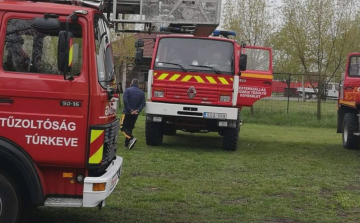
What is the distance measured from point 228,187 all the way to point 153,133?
4928 mm

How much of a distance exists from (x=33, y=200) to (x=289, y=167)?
6731 millimetres

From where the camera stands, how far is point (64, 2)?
603 centimetres

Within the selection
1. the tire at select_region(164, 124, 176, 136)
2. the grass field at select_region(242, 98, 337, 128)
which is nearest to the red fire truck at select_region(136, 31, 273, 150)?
the tire at select_region(164, 124, 176, 136)

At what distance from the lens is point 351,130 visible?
46.9 feet

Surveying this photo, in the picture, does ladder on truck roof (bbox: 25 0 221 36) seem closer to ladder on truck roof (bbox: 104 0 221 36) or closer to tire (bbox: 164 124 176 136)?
ladder on truck roof (bbox: 104 0 221 36)

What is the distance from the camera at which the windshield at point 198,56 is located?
12.7m

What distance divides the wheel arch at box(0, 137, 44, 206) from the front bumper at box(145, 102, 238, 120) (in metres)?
7.26

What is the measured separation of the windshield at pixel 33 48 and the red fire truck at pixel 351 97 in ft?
32.1

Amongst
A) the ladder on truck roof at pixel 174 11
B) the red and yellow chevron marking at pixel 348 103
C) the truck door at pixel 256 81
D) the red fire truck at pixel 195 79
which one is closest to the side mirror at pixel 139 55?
the red fire truck at pixel 195 79

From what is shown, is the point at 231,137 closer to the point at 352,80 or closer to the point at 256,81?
the point at 352,80

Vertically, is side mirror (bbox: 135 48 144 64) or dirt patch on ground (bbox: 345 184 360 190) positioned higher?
side mirror (bbox: 135 48 144 64)

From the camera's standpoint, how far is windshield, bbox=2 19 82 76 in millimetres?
5457

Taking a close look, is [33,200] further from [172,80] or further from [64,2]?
[172,80]

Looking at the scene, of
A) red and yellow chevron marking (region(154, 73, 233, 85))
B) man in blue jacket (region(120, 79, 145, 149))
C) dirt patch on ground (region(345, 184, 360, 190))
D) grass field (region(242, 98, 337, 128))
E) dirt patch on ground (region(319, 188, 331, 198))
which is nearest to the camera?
dirt patch on ground (region(319, 188, 331, 198))
